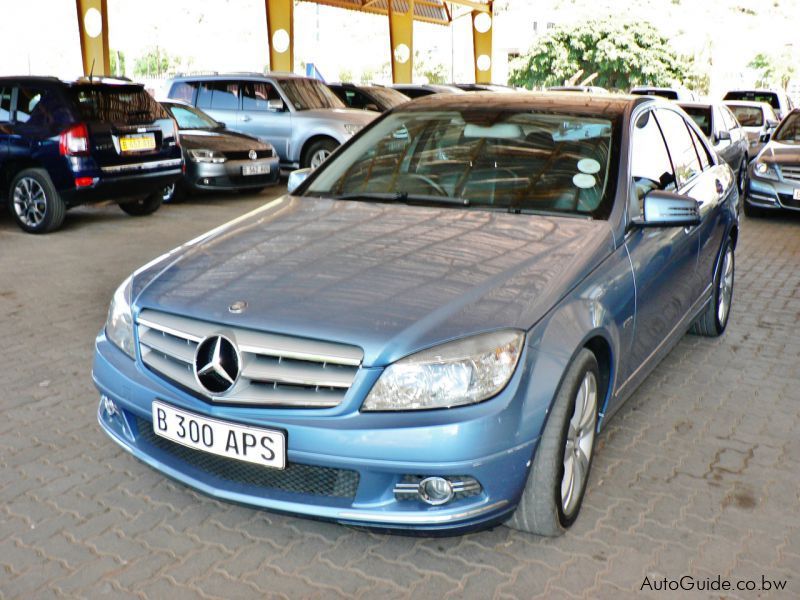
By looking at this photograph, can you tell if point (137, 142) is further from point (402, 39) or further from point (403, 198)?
point (402, 39)

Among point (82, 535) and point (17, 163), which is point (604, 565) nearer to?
point (82, 535)

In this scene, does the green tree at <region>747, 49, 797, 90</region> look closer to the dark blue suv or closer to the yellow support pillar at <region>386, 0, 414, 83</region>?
the yellow support pillar at <region>386, 0, 414, 83</region>

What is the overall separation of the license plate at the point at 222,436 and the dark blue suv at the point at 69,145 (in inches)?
255

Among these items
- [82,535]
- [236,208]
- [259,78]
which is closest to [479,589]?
[82,535]

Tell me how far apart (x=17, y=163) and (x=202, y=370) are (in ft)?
23.6

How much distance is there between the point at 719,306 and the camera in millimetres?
5344

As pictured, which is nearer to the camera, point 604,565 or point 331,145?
point 604,565

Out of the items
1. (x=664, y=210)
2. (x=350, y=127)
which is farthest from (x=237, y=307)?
(x=350, y=127)

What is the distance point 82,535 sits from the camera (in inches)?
120

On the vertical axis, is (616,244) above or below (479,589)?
above

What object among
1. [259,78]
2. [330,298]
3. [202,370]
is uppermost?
[259,78]

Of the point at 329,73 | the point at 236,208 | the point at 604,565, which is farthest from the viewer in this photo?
the point at 329,73

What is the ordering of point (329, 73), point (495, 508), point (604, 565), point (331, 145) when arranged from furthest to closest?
point (329, 73)
point (331, 145)
point (604, 565)
point (495, 508)

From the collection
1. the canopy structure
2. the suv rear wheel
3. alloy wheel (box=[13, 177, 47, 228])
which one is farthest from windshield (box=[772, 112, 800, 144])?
the canopy structure
